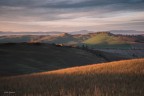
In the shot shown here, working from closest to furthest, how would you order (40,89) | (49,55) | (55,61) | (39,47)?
(40,89) → (55,61) → (49,55) → (39,47)

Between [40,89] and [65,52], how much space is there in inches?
3402

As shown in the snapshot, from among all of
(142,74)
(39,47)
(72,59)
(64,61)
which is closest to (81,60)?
(72,59)

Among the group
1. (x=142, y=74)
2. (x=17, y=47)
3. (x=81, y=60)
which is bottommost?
(x=81, y=60)

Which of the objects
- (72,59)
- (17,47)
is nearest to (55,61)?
(72,59)

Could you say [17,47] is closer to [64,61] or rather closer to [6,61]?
[64,61]

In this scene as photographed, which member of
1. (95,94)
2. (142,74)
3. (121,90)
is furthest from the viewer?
(142,74)

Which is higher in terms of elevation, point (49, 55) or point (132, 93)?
point (132, 93)

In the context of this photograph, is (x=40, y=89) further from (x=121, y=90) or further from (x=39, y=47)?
(x=39, y=47)

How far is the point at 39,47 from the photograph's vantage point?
9469cm

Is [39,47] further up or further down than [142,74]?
further down

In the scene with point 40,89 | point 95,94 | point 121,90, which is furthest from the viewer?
point 40,89

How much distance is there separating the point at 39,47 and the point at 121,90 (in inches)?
3425

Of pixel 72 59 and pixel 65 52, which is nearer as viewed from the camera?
pixel 72 59

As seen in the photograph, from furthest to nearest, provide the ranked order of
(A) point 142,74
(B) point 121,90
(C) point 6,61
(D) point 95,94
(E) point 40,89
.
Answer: (C) point 6,61, (A) point 142,74, (E) point 40,89, (B) point 121,90, (D) point 95,94
